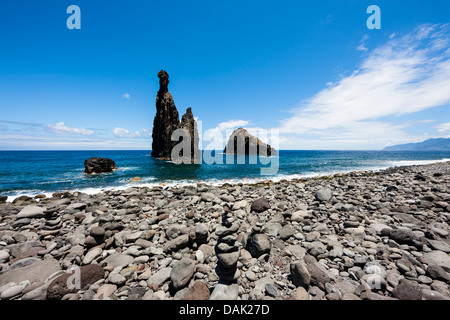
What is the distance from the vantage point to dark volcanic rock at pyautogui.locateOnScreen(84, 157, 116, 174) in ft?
91.0

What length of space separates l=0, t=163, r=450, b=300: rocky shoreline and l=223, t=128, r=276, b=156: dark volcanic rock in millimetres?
75743

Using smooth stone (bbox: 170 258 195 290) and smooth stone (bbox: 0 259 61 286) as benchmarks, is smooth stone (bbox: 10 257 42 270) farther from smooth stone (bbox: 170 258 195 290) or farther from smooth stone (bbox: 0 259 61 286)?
smooth stone (bbox: 170 258 195 290)

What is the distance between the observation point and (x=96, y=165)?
1111 inches

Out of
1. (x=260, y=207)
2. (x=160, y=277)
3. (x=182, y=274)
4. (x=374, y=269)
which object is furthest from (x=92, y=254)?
(x=374, y=269)

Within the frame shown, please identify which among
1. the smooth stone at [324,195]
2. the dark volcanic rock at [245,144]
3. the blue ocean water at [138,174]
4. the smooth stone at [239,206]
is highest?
the dark volcanic rock at [245,144]

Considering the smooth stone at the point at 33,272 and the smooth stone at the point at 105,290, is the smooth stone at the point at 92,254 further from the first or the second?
the smooth stone at the point at 105,290

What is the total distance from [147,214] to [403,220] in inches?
415

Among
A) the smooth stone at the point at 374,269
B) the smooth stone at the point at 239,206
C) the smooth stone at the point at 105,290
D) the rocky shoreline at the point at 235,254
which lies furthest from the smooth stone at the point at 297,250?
the smooth stone at the point at 105,290

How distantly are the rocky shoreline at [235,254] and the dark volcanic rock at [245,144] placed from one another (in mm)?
75743

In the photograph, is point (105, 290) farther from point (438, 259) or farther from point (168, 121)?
point (168, 121)

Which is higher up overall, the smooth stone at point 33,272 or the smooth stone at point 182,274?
the smooth stone at point 182,274

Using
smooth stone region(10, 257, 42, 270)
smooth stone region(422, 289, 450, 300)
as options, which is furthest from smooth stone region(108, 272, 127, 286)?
smooth stone region(422, 289, 450, 300)

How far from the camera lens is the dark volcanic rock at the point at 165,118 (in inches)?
2283

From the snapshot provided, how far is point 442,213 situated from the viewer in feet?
21.7
